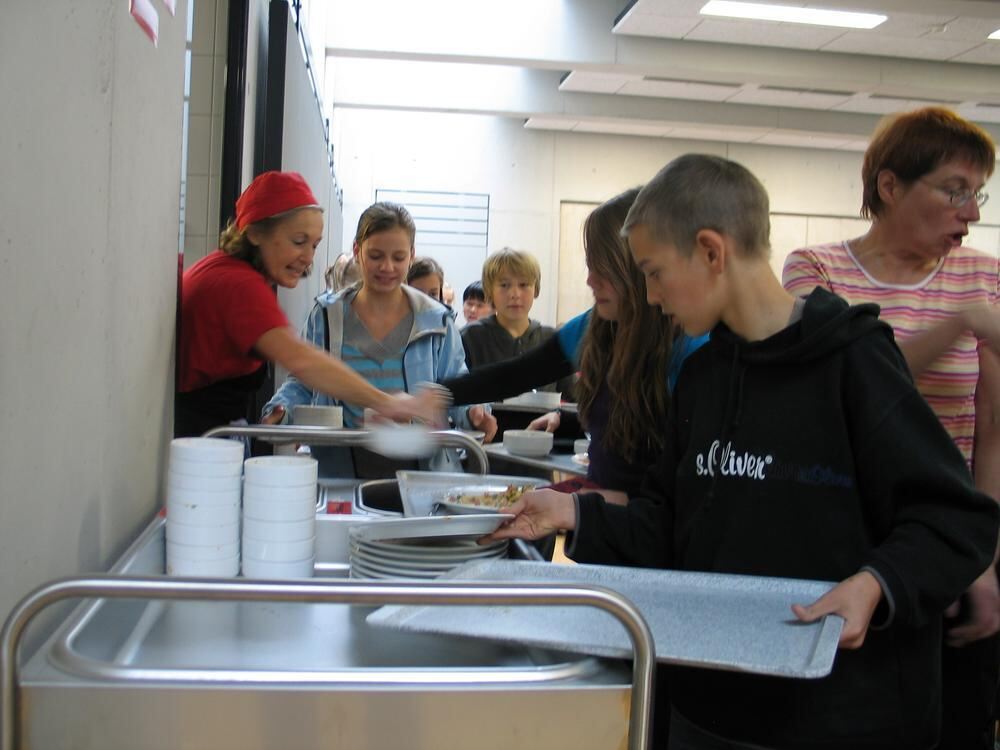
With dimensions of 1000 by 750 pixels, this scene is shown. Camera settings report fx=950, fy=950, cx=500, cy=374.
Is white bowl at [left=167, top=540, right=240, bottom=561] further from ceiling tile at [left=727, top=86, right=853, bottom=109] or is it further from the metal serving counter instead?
ceiling tile at [left=727, top=86, right=853, bottom=109]

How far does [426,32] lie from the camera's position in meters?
6.60

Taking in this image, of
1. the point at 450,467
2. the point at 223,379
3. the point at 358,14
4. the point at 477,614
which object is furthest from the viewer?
the point at 358,14

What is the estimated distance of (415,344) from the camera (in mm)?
Result: 2633

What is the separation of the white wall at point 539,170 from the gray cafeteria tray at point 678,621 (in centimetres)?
854

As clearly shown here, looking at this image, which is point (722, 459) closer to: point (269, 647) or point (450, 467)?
point (269, 647)

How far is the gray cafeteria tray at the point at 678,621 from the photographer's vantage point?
0.84 m

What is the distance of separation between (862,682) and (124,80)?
116cm

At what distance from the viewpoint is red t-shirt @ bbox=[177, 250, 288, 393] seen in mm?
1767

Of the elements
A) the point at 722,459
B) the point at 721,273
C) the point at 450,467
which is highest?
the point at 721,273

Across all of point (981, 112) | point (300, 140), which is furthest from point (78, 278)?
point (981, 112)

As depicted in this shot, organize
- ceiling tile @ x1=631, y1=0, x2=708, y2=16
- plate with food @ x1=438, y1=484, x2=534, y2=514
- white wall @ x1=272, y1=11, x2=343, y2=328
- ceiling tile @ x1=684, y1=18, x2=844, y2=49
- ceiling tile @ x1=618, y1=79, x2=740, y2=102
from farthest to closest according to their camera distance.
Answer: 1. ceiling tile @ x1=618, y1=79, x2=740, y2=102
2. ceiling tile @ x1=684, y1=18, x2=844, y2=49
3. ceiling tile @ x1=631, y1=0, x2=708, y2=16
4. white wall @ x1=272, y1=11, x2=343, y2=328
5. plate with food @ x1=438, y1=484, x2=534, y2=514

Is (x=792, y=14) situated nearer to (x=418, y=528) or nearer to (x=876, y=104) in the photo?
(x=876, y=104)

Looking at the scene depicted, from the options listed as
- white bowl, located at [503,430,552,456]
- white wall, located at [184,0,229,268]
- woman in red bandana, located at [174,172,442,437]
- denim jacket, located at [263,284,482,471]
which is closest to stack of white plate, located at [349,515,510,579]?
woman in red bandana, located at [174,172,442,437]

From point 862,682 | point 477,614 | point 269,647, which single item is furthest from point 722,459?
point 269,647
